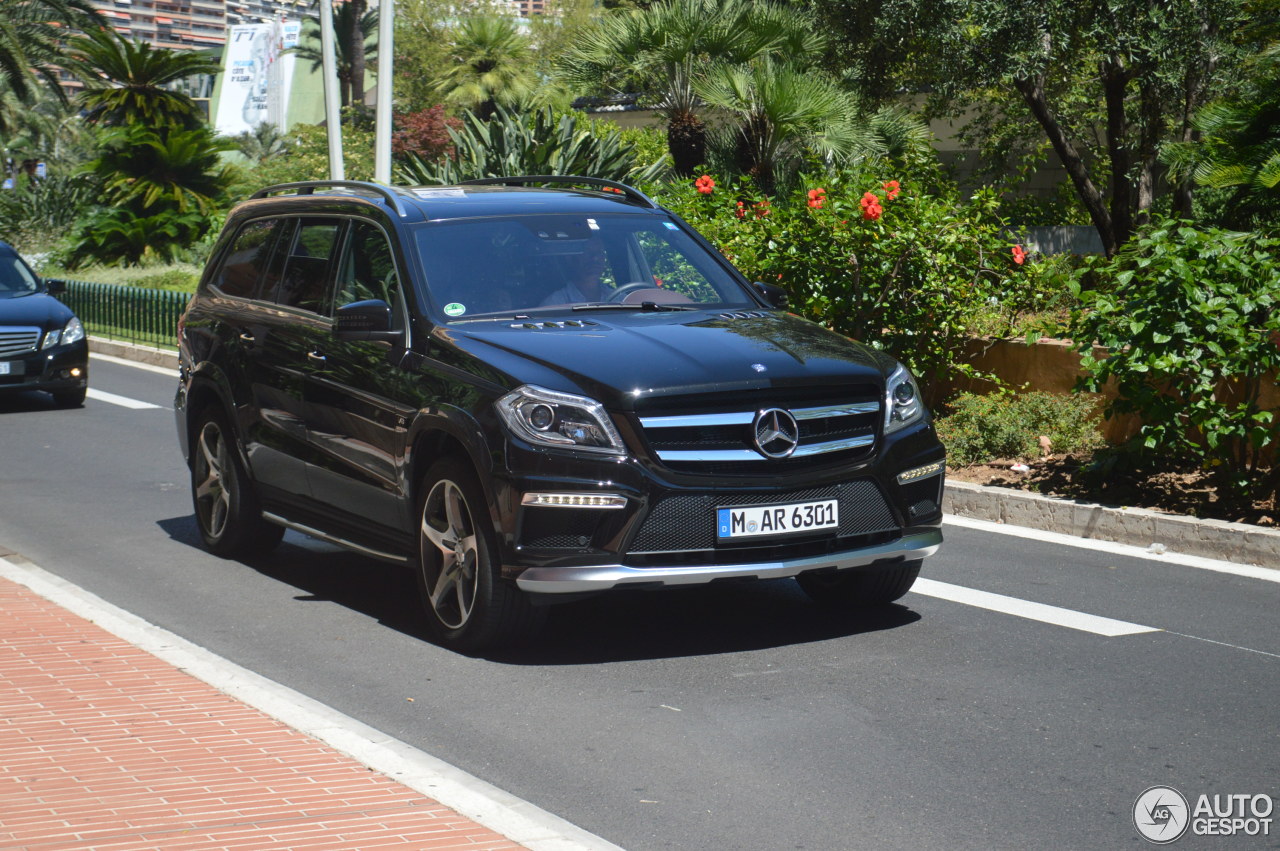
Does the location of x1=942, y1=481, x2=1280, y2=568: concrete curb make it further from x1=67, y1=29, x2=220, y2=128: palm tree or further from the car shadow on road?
x1=67, y1=29, x2=220, y2=128: palm tree

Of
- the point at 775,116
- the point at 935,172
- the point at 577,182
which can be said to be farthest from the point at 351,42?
the point at 577,182

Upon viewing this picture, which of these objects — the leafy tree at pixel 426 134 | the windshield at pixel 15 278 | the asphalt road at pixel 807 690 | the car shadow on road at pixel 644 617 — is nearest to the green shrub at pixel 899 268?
the asphalt road at pixel 807 690

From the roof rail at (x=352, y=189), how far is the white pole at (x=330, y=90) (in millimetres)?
12227

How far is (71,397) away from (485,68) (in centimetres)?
3756

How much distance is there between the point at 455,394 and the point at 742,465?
3.84ft

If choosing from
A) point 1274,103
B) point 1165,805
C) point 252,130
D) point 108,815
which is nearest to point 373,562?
point 108,815

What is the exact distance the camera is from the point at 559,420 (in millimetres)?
5926

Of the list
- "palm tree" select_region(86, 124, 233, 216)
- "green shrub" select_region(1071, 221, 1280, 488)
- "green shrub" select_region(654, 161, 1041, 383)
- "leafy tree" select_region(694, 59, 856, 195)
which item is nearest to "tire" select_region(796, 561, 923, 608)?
"green shrub" select_region(1071, 221, 1280, 488)

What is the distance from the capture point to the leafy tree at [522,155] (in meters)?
17.8

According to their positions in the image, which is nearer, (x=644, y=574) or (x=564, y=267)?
(x=644, y=574)

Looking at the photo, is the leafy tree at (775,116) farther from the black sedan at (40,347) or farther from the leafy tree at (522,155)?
the black sedan at (40,347)

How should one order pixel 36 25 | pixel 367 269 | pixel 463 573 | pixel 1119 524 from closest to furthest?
pixel 463 573
pixel 367 269
pixel 1119 524
pixel 36 25

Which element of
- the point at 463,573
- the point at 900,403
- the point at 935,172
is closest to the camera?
the point at 463,573

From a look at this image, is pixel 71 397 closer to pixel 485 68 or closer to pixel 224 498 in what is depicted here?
pixel 224 498
